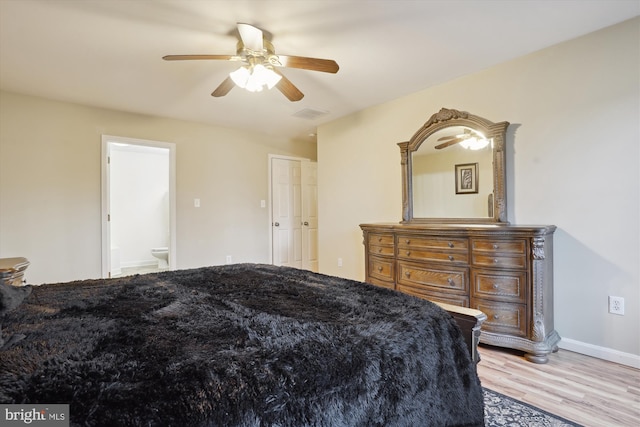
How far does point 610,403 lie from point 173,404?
7.59 ft

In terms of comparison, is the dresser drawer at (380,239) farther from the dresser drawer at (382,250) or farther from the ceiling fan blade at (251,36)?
the ceiling fan blade at (251,36)

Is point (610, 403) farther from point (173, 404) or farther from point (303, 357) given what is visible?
point (173, 404)

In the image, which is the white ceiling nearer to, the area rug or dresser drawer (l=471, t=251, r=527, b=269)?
dresser drawer (l=471, t=251, r=527, b=269)

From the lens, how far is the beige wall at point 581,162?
2.21 m

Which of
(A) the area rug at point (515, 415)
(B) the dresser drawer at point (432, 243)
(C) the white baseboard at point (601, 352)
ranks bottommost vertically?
(A) the area rug at point (515, 415)

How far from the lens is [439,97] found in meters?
3.22

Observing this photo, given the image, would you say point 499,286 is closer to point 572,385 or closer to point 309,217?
point 572,385

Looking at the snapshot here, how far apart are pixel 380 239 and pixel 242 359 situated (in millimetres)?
2581

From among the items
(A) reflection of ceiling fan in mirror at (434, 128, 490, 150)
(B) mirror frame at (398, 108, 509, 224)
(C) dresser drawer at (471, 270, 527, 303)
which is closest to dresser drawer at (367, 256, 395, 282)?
(B) mirror frame at (398, 108, 509, 224)

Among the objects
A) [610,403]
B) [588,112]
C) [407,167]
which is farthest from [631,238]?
[407,167]

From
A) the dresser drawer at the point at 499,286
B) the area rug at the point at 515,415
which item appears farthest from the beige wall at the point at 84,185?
the area rug at the point at 515,415

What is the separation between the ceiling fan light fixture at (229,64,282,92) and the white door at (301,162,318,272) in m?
3.18
